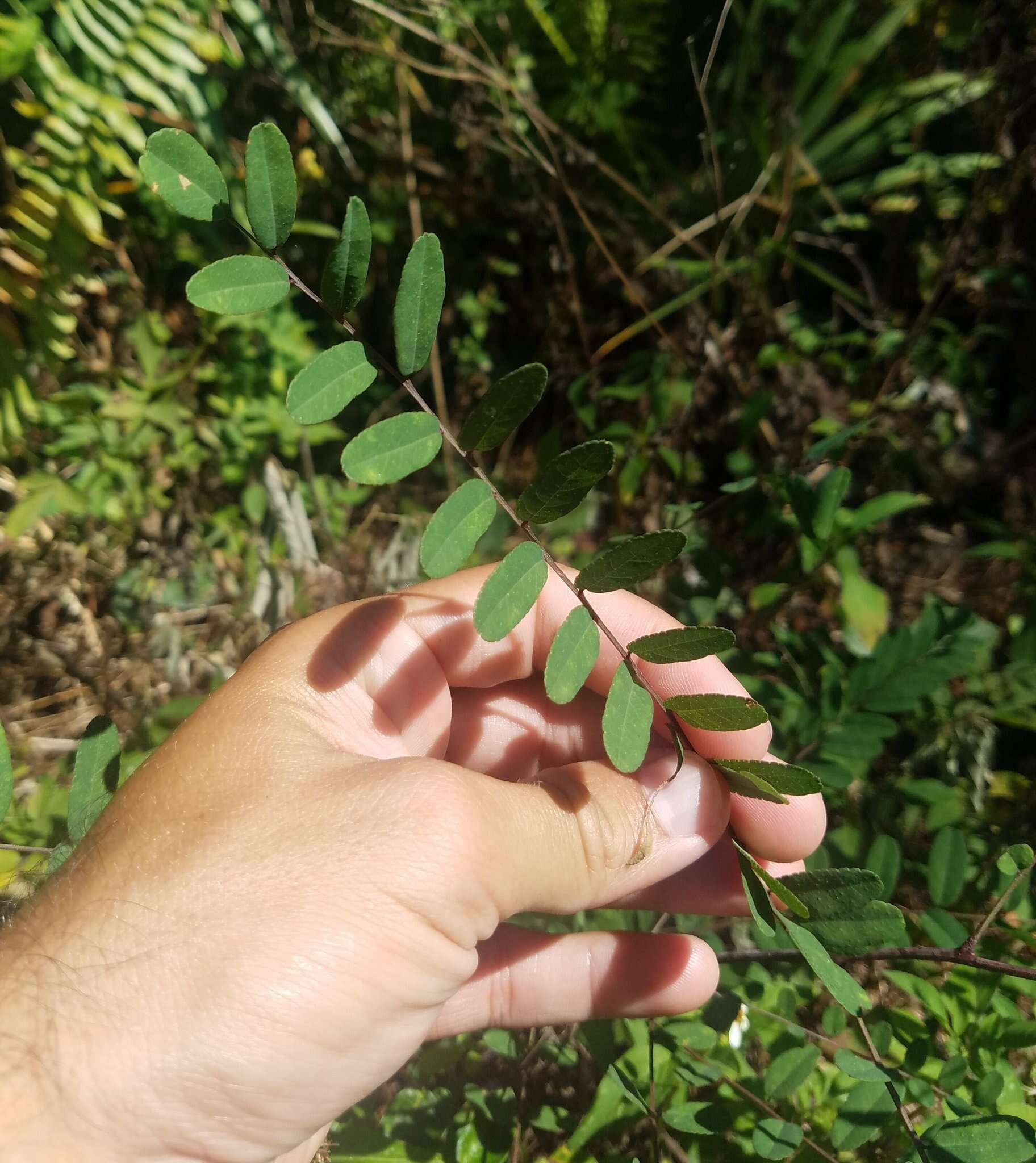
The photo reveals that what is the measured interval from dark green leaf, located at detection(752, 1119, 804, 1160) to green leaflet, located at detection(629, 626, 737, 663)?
3.02 ft

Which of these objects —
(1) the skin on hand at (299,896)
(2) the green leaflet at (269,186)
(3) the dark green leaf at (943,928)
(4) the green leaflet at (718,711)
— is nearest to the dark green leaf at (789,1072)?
(1) the skin on hand at (299,896)

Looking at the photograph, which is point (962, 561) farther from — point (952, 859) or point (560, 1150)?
point (560, 1150)

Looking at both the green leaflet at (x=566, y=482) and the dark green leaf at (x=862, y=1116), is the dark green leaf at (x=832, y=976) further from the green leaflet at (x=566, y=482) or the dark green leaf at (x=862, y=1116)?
the green leaflet at (x=566, y=482)

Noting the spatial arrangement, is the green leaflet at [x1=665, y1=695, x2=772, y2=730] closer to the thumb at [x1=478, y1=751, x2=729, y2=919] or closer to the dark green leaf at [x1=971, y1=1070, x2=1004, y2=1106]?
the thumb at [x1=478, y1=751, x2=729, y2=919]

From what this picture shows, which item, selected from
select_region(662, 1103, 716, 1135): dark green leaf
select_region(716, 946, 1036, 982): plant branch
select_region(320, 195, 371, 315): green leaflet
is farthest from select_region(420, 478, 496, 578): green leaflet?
select_region(662, 1103, 716, 1135): dark green leaf

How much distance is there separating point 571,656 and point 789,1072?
1.05m

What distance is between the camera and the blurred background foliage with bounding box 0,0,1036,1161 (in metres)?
2.64

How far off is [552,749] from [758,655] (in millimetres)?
668

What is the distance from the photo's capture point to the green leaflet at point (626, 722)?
49.8 inches

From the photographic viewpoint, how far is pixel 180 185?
1045 mm

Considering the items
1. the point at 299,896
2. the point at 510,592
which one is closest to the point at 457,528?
the point at 510,592

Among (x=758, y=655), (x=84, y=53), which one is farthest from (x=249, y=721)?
(x=84, y=53)

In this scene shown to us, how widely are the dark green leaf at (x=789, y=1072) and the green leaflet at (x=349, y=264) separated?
1.66m

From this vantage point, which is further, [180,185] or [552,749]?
[552,749]
